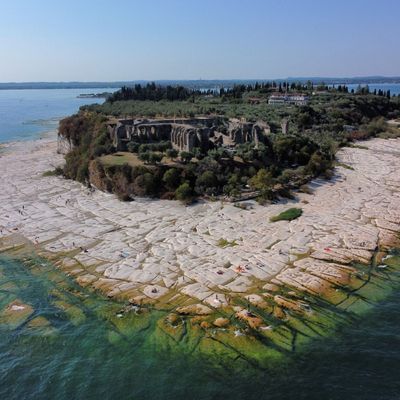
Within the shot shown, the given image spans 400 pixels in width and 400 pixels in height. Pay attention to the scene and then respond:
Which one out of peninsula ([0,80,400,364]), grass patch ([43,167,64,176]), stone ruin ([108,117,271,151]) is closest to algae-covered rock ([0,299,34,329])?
peninsula ([0,80,400,364])

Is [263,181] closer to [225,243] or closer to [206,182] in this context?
[206,182]

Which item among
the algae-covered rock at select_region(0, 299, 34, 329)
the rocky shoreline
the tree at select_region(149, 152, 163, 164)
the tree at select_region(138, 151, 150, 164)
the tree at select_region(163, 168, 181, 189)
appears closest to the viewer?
the rocky shoreline

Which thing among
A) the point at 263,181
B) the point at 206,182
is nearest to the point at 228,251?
the point at 263,181

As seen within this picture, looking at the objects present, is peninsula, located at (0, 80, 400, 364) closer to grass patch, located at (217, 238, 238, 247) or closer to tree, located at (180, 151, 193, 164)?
grass patch, located at (217, 238, 238, 247)

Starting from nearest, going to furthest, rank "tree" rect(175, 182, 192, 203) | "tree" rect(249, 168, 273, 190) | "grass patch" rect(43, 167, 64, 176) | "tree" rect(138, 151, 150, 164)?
"tree" rect(175, 182, 192, 203)
"tree" rect(249, 168, 273, 190)
"tree" rect(138, 151, 150, 164)
"grass patch" rect(43, 167, 64, 176)

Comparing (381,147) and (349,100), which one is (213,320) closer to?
(381,147)

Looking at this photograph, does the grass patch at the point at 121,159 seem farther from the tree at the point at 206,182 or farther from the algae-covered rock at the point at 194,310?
the algae-covered rock at the point at 194,310
